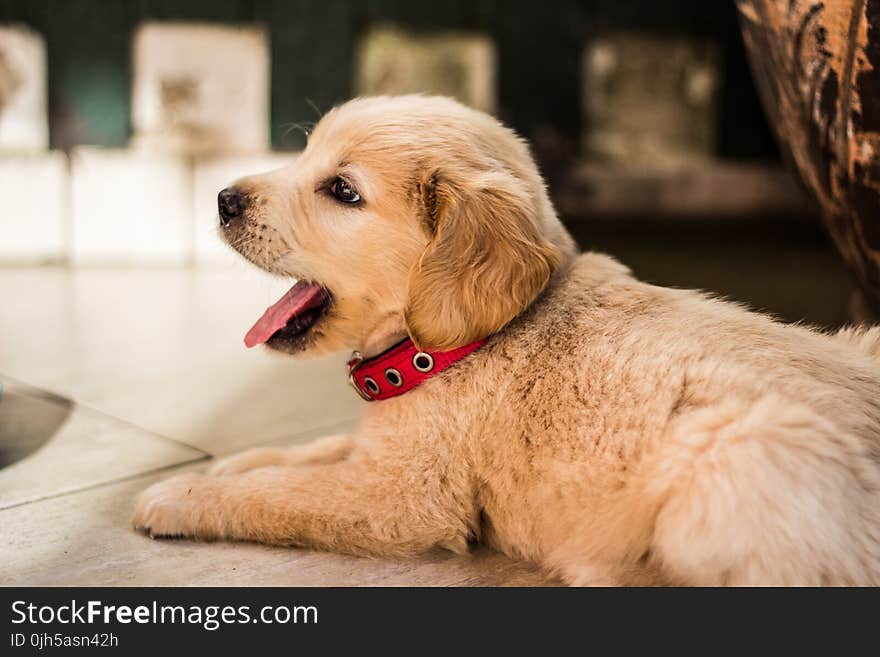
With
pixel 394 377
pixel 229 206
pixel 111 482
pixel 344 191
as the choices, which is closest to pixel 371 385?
pixel 394 377

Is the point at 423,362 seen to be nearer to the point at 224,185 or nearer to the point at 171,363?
the point at 171,363

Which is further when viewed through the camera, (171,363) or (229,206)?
(171,363)

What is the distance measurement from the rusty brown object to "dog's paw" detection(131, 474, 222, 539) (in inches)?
82.2

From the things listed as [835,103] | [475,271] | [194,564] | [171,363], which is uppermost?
[835,103]

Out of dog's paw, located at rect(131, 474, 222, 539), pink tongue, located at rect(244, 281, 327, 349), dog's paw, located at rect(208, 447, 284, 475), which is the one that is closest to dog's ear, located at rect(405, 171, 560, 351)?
pink tongue, located at rect(244, 281, 327, 349)

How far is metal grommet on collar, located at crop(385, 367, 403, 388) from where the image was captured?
221cm

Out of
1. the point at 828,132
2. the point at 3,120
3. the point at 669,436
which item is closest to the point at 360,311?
the point at 669,436

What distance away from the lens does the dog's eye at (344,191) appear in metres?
2.25

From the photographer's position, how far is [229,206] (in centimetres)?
233

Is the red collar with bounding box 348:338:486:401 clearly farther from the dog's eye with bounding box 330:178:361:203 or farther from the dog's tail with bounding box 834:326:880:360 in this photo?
the dog's tail with bounding box 834:326:880:360

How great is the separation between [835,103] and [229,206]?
1.85 meters

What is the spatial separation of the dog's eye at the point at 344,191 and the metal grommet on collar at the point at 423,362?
0.40 meters

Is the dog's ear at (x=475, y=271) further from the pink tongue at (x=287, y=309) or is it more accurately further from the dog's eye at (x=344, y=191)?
the pink tongue at (x=287, y=309)
